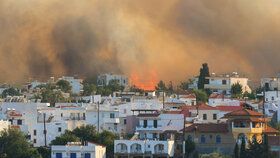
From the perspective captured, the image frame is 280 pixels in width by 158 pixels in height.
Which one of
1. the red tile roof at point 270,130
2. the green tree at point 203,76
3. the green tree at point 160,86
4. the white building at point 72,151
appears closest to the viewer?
the white building at point 72,151

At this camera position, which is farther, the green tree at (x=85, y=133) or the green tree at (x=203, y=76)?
the green tree at (x=203, y=76)

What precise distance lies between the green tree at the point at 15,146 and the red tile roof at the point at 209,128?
6221mm

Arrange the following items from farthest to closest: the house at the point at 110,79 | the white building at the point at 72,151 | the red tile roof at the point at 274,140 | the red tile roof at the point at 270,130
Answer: the house at the point at 110,79, the red tile roof at the point at 270,130, the white building at the point at 72,151, the red tile roof at the point at 274,140

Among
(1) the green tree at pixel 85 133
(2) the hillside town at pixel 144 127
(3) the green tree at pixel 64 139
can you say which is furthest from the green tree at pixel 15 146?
(1) the green tree at pixel 85 133

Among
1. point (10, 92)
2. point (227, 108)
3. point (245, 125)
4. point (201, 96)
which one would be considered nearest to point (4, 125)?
point (245, 125)

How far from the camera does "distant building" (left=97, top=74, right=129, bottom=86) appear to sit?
76875 mm

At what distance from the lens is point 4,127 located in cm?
4750

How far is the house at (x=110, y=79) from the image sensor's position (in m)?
76.8

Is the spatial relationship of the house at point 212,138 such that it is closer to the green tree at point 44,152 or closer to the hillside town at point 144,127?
the hillside town at point 144,127

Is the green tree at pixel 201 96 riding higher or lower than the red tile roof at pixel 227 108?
higher

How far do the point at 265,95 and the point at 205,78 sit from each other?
25.0ft

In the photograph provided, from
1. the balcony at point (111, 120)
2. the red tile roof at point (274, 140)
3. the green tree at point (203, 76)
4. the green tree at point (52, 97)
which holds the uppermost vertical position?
the green tree at point (203, 76)

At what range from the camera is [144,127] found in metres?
48.3

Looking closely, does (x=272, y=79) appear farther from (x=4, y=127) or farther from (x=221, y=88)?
(x=4, y=127)
